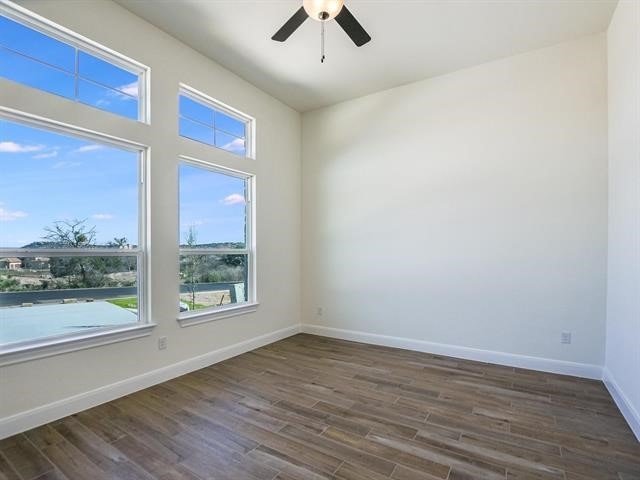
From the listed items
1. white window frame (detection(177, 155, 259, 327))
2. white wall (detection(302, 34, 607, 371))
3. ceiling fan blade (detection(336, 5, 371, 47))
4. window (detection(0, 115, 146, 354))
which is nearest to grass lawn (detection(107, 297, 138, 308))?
window (detection(0, 115, 146, 354))

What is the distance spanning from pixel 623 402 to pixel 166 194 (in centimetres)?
423

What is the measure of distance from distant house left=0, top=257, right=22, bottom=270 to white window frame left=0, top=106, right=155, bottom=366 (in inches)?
1.5

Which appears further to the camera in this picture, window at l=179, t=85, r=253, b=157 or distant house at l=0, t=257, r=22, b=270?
window at l=179, t=85, r=253, b=157

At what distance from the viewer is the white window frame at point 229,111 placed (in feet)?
11.6

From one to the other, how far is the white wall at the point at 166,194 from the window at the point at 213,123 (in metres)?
0.12

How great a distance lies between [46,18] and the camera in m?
2.45

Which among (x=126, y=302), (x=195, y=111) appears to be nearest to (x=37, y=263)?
(x=126, y=302)

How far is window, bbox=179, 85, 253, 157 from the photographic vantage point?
3.56 m

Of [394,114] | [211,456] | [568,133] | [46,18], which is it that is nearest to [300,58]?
[394,114]

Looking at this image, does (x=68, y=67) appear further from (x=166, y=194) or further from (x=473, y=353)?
(x=473, y=353)

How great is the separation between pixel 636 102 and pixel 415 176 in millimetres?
2085

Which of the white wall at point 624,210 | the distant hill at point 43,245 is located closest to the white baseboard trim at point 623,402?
the white wall at point 624,210

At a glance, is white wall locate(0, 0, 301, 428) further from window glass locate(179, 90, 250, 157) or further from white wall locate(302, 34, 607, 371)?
white wall locate(302, 34, 607, 371)

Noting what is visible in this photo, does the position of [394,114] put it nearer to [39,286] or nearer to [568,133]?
[568,133]
